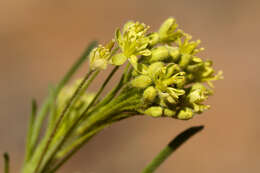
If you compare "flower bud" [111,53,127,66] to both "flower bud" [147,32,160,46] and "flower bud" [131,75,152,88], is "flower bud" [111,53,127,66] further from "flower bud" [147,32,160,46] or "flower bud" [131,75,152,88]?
"flower bud" [147,32,160,46]

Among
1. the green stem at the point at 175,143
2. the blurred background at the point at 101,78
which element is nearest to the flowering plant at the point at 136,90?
the green stem at the point at 175,143

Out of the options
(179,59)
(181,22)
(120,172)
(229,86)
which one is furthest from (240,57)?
(179,59)

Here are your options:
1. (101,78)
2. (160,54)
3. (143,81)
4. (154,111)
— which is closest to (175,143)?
(154,111)

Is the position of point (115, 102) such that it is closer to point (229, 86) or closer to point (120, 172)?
point (120, 172)

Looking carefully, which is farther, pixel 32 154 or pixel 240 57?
pixel 240 57

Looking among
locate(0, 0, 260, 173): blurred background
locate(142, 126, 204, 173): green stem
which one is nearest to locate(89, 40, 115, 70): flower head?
locate(142, 126, 204, 173): green stem

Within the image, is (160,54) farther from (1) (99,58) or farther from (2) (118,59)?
(1) (99,58)

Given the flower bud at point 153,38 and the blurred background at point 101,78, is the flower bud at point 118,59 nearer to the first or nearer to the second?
the flower bud at point 153,38
